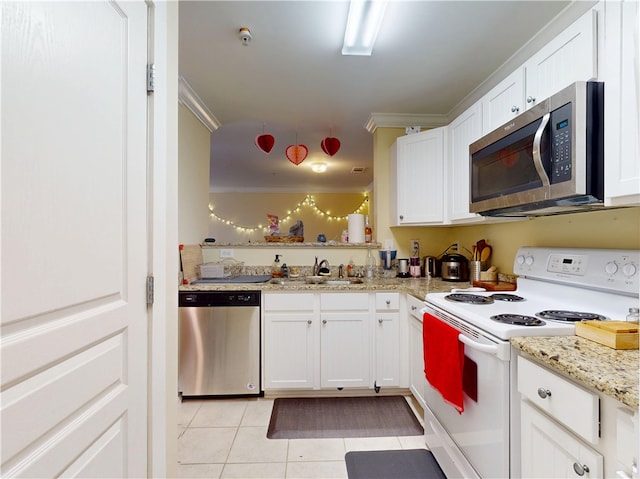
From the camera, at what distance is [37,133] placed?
611mm

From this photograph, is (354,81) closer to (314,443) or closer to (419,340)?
(419,340)

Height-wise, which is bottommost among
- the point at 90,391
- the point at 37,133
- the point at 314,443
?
the point at 314,443

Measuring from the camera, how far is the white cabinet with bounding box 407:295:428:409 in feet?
6.84

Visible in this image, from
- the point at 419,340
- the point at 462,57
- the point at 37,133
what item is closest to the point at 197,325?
the point at 419,340

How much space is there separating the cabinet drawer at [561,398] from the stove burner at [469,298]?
0.55 meters

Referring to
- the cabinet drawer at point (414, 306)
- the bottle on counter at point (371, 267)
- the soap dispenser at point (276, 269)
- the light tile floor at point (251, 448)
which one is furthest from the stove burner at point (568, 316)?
the soap dispenser at point (276, 269)

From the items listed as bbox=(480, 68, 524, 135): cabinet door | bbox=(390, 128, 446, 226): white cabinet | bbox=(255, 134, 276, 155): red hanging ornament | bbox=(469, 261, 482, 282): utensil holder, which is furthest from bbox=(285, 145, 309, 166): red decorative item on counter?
bbox=(469, 261, 482, 282): utensil holder

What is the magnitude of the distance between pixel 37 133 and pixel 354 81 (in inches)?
86.6

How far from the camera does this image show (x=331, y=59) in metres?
2.11

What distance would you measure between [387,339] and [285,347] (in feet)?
2.62

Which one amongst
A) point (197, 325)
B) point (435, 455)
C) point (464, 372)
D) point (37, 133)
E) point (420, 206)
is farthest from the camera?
point (420, 206)

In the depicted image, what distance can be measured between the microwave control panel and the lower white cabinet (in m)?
1.46

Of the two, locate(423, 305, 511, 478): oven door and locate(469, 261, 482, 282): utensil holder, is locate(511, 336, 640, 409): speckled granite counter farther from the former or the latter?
locate(469, 261, 482, 282): utensil holder

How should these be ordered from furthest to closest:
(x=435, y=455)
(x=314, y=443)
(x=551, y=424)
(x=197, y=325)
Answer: (x=197, y=325), (x=314, y=443), (x=435, y=455), (x=551, y=424)
